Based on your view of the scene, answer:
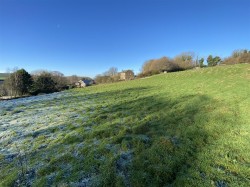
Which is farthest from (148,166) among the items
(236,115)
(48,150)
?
(236,115)

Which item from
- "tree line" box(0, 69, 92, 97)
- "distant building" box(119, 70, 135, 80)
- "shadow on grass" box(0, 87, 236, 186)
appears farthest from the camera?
"distant building" box(119, 70, 135, 80)

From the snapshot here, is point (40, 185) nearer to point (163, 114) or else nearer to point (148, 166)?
point (148, 166)

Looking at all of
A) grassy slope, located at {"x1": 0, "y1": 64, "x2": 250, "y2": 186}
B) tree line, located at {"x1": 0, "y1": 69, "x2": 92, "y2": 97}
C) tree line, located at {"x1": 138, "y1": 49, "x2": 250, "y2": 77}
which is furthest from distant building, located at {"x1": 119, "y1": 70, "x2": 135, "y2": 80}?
grassy slope, located at {"x1": 0, "y1": 64, "x2": 250, "y2": 186}

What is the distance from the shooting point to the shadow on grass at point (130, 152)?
3988mm

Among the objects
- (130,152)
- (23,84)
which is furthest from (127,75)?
(130,152)

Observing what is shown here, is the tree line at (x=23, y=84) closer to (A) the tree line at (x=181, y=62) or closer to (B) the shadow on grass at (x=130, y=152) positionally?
(A) the tree line at (x=181, y=62)

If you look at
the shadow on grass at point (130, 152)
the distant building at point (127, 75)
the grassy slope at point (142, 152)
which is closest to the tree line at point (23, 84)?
the distant building at point (127, 75)

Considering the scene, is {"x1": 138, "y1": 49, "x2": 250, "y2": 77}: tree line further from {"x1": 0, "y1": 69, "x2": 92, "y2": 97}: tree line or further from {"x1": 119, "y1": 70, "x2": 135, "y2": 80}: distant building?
{"x1": 0, "y1": 69, "x2": 92, "y2": 97}: tree line

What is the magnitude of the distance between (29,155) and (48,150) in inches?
22.6

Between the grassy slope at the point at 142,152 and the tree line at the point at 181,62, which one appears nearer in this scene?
the grassy slope at the point at 142,152

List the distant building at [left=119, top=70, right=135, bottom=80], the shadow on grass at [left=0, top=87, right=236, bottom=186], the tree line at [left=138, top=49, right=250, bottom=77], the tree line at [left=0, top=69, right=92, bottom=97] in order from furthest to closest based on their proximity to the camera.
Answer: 1. the distant building at [left=119, top=70, right=135, bottom=80]
2. the tree line at [left=138, top=49, right=250, bottom=77]
3. the tree line at [left=0, top=69, right=92, bottom=97]
4. the shadow on grass at [left=0, top=87, right=236, bottom=186]

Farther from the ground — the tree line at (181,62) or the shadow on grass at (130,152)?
the tree line at (181,62)

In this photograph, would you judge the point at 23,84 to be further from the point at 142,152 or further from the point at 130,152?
the point at 142,152

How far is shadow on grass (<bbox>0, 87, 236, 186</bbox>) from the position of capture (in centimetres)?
399
